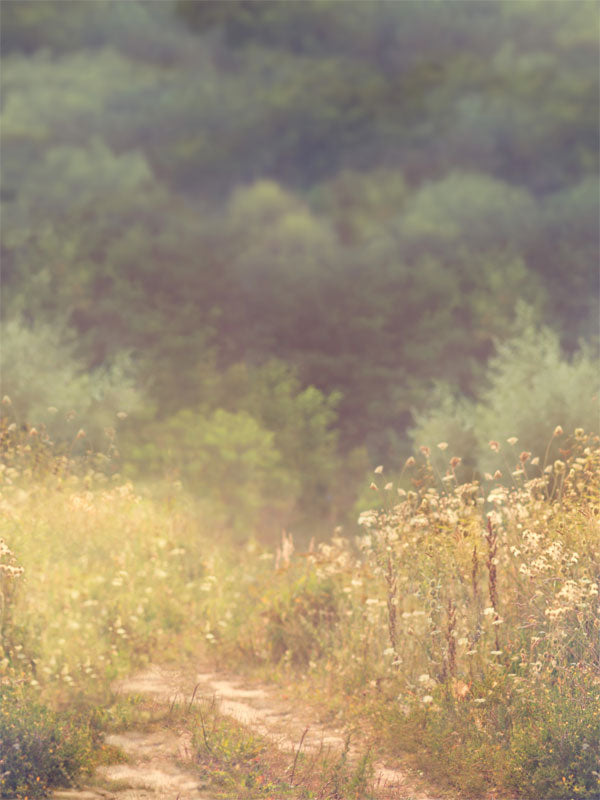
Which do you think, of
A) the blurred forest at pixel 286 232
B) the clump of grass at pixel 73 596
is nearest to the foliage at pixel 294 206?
the blurred forest at pixel 286 232

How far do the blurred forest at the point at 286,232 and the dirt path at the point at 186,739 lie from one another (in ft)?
23.7

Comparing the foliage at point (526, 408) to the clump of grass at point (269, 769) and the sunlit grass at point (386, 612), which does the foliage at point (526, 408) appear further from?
the clump of grass at point (269, 769)

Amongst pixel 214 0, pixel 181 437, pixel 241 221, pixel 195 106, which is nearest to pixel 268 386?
pixel 181 437

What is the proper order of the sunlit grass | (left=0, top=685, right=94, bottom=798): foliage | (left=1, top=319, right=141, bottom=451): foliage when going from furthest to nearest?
(left=1, top=319, right=141, bottom=451): foliage
the sunlit grass
(left=0, top=685, right=94, bottom=798): foliage

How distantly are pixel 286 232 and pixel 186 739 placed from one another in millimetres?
13066

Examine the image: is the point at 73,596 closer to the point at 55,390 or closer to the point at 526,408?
the point at 55,390

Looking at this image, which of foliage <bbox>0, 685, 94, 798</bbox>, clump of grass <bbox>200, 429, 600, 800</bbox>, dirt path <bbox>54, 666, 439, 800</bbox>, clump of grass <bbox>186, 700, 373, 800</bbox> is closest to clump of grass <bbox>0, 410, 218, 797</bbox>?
foliage <bbox>0, 685, 94, 798</bbox>

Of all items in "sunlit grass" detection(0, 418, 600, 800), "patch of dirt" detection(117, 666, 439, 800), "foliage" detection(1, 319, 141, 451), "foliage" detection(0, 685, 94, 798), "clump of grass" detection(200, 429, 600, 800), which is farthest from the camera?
"foliage" detection(1, 319, 141, 451)

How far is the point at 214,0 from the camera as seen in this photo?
14242 mm

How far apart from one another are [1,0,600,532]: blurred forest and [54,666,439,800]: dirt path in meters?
7.22

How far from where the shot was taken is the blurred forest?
48.5 feet

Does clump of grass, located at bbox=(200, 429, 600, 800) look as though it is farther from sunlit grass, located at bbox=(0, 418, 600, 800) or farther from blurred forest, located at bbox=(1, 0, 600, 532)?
blurred forest, located at bbox=(1, 0, 600, 532)

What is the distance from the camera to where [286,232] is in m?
17.1

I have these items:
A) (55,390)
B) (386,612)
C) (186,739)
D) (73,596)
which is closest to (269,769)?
(186,739)
